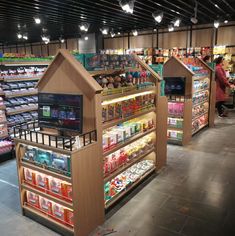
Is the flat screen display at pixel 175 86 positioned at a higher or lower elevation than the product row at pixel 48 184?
higher

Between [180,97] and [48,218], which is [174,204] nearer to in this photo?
[48,218]

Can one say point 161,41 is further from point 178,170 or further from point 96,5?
point 178,170

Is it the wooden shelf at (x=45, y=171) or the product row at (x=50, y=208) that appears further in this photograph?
the product row at (x=50, y=208)

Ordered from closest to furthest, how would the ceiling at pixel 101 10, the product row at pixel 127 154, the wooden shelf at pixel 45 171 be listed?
the wooden shelf at pixel 45 171, the product row at pixel 127 154, the ceiling at pixel 101 10

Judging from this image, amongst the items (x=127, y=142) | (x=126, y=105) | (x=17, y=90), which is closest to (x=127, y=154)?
(x=127, y=142)

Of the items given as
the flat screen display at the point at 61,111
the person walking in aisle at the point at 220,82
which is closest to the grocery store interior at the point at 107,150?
the flat screen display at the point at 61,111

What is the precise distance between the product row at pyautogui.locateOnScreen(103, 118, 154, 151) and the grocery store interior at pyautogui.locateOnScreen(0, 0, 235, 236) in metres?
0.02

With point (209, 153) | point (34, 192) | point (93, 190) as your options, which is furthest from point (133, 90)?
point (209, 153)

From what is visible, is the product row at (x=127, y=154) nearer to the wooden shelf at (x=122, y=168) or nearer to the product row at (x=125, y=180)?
the wooden shelf at (x=122, y=168)

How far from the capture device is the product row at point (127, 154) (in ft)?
11.6

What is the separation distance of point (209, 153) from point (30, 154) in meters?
4.29

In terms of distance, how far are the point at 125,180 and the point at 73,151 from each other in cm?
162

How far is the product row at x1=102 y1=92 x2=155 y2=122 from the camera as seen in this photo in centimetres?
339

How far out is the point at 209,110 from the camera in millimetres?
8125
